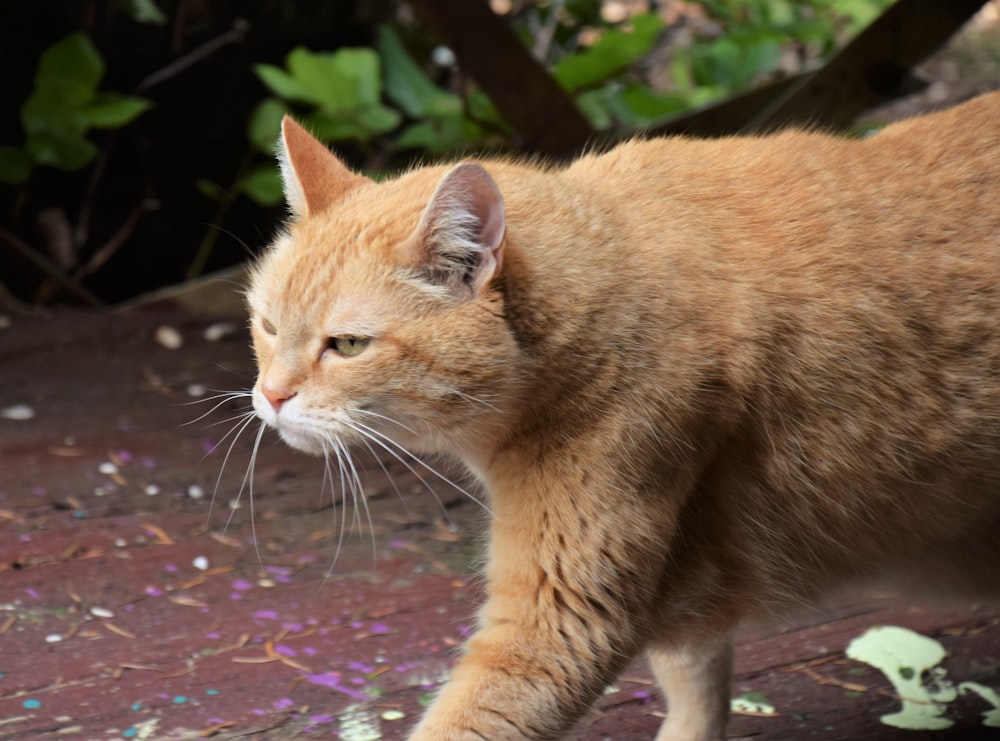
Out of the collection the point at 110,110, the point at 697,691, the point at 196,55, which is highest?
the point at 196,55

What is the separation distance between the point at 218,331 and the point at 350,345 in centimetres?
265

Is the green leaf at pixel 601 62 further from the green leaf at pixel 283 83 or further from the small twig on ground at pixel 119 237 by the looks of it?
the small twig on ground at pixel 119 237

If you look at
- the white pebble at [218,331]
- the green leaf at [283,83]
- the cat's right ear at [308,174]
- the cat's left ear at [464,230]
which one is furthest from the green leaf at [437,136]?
the cat's left ear at [464,230]

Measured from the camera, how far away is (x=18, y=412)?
3855 millimetres

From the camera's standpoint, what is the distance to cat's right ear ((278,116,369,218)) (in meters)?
2.26

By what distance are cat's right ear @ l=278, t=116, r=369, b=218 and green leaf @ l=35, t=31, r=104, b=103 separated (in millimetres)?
2387

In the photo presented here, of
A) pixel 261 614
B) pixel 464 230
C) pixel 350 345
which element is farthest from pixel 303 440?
pixel 261 614

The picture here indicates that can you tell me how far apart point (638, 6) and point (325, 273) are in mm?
5710

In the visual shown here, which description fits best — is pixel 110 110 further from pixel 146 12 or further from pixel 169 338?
pixel 169 338

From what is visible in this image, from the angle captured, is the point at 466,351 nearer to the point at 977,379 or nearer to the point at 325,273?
the point at 325,273

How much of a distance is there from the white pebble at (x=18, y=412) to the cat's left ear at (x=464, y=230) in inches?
90.1

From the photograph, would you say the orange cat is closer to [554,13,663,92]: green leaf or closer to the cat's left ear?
the cat's left ear

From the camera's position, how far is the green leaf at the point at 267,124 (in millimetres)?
4758

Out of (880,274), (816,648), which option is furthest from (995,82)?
(880,274)
